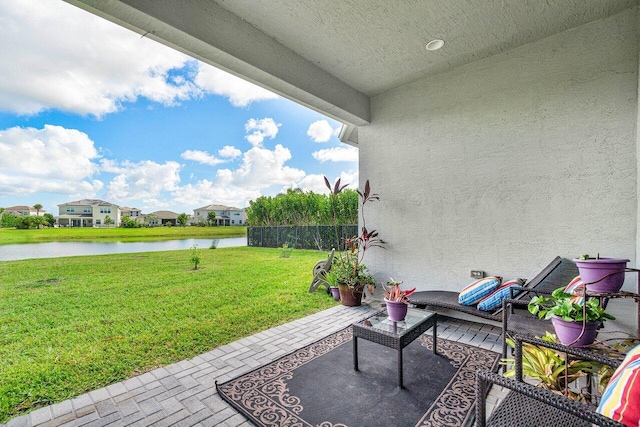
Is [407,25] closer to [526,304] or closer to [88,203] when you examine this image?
[526,304]

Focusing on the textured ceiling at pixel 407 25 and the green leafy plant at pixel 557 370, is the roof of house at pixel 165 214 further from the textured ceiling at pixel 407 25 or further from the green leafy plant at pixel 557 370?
the green leafy plant at pixel 557 370

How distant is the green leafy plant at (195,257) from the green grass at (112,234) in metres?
0.34

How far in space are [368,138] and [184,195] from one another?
135 inches

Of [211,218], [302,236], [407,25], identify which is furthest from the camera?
[302,236]

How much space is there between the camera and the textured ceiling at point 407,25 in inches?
109

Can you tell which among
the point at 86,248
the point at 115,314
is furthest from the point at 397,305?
the point at 86,248

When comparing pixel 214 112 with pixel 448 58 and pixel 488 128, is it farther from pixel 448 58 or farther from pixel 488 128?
pixel 488 128

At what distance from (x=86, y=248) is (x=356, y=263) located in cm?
408

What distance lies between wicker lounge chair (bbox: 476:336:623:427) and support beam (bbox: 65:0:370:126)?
10.8 feet

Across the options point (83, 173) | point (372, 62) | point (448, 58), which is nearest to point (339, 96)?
point (372, 62)

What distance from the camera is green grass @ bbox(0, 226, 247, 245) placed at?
3436 millimetres

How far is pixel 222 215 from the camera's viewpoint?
5641mm

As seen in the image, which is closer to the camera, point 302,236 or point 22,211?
point 22,211

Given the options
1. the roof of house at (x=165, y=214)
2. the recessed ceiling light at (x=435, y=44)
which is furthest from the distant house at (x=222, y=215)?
the recessed ceiling light at (x=435, y=44)
